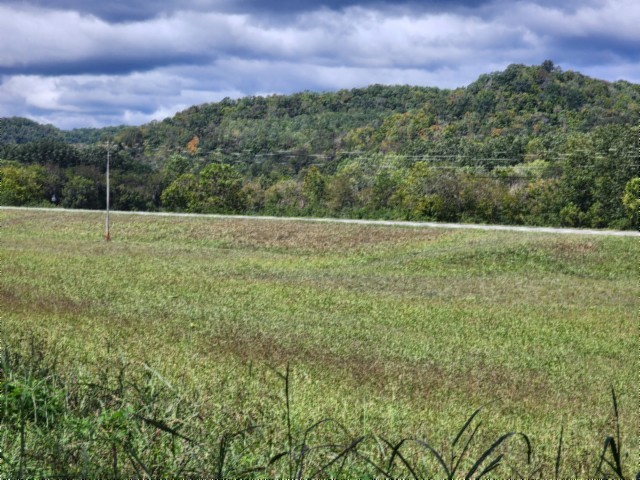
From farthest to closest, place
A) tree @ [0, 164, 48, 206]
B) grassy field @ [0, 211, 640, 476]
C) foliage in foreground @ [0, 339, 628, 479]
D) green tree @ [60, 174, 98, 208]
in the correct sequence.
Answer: green tree @ [60, 174, 98, 208], tree @ [0, 164, 48, 206], grassy field @ [0, 211, 640, 476], foliage in foreground @ [0, 339, 628, 479]

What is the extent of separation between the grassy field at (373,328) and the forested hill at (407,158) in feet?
56.3

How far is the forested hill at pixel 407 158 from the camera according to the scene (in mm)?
49000

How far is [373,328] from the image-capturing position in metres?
15.2

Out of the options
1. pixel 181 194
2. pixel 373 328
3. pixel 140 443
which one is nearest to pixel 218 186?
pixel 181 194

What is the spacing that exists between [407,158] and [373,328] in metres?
50.2

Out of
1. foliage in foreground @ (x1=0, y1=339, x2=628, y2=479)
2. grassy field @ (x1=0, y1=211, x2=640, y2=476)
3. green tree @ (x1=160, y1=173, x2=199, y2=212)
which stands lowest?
grassy field @ (x1=0, y1=211, x2=640, y2=476)

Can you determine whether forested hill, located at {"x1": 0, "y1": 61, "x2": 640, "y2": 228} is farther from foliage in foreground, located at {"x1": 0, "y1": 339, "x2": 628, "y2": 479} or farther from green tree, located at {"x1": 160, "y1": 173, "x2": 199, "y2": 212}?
foliage in foreground, located at {"x1": 0, "y1": 339, "x2": 628, "y2": 479}

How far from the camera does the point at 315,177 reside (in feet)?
206

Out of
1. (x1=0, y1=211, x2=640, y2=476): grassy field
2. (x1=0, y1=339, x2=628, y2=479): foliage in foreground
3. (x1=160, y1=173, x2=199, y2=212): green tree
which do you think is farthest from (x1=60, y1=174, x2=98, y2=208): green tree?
(x1=0, y1=339, x2=628, y2=479): foliage in foreground

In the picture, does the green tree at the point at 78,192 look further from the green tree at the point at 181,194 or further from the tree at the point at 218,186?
the tree at the point at 218,186

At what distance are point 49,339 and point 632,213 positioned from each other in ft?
131

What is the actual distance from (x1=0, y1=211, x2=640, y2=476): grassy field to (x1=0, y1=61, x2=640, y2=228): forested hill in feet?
56.3

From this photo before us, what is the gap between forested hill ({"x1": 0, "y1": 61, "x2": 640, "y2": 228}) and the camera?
49.0 meters

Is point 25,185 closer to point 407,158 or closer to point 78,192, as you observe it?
point 78,192
